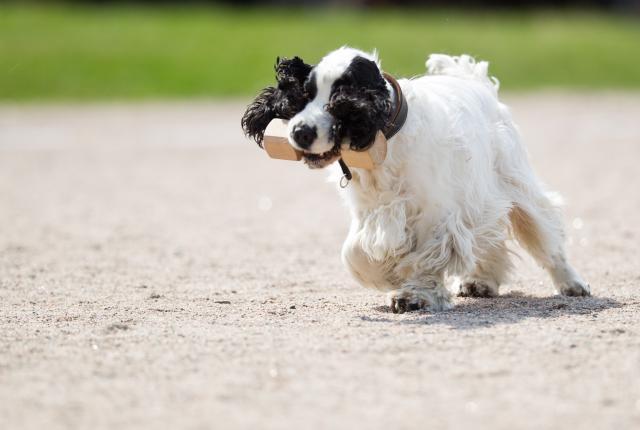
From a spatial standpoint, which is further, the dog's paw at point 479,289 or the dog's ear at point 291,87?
the dog's paw at point 479,289

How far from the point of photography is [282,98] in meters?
6.54

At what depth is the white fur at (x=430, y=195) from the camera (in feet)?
22.2

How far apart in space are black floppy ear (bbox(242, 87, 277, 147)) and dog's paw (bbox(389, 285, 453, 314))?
1.22 meters

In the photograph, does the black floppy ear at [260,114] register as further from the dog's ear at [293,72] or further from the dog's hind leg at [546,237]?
the dog's hind leg at [546,237]

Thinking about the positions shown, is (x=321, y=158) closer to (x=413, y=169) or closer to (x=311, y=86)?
(x=311, y=86)

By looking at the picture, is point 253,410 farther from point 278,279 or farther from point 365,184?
point 278,279

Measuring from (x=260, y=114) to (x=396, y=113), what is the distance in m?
0.78

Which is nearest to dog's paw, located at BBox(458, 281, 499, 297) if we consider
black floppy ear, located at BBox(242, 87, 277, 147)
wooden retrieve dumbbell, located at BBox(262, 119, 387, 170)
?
wooden retrieve dumbbell, located at BBox(262, 119, 387, 170)

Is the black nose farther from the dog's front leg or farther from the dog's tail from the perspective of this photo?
the dog's tail

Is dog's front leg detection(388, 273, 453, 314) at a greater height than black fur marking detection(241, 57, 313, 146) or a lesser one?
lesser

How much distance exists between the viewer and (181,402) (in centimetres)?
512

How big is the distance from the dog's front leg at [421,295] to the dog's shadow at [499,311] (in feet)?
0.18

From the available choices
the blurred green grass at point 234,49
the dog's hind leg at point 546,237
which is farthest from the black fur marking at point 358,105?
the blurred green grass at point 234,49

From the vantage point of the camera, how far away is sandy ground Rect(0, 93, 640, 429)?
502 cm
